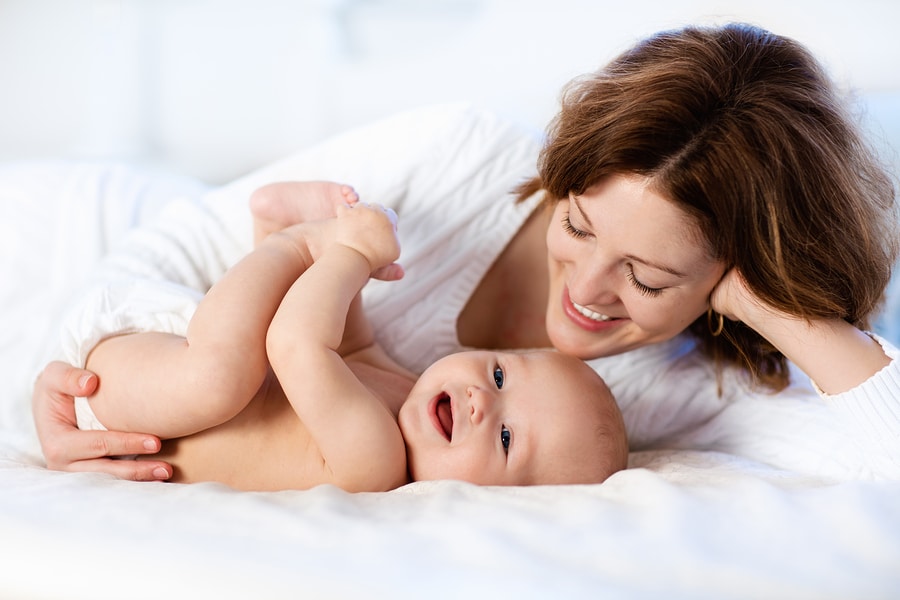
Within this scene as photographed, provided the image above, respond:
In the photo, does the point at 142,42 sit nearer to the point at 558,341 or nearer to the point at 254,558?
the point at 558,341

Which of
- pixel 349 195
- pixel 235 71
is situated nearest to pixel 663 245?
pixel 349 195

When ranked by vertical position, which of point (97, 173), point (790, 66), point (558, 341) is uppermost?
point (790, 66)

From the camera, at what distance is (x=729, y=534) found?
38.4 inches

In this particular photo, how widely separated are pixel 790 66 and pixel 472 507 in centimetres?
90

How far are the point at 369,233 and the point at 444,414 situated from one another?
34 centimetres

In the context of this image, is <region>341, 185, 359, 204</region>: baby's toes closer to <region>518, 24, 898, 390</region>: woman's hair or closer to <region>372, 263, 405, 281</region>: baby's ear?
<region>372, 263, 405, 281</region>: baby's ear

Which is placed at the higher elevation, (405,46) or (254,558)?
(405,46)

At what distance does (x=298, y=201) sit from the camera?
1.55m

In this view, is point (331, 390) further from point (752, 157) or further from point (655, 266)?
point (752, 157)

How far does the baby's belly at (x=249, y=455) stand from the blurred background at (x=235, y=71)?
2.02m

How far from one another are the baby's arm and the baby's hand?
0.08 metres

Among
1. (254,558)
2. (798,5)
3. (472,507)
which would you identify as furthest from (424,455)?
(798,5)

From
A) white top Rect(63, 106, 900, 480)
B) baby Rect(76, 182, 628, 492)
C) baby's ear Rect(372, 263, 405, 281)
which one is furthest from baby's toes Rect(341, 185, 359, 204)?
white top Rect(63, 106, 900, 480)

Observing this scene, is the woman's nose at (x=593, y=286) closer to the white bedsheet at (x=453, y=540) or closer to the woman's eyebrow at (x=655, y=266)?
the woman's eyebrow at (x=655, y=266)
